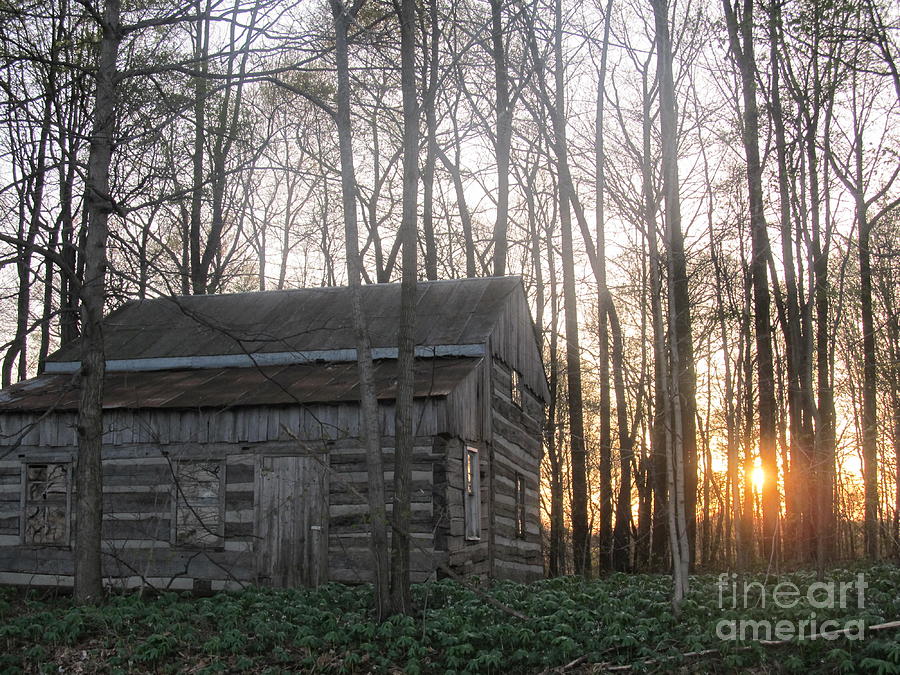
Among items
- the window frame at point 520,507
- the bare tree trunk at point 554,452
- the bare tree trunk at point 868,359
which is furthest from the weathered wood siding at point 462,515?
the bare tree trunk at point 554,452

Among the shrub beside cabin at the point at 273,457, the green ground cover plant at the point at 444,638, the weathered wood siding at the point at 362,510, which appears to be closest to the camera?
the green ground cover plant at the point at 444,638

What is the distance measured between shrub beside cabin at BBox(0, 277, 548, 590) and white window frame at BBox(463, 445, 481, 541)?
0.04 metres

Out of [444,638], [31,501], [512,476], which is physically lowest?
[444,638]

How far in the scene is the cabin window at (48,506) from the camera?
16.7 meters

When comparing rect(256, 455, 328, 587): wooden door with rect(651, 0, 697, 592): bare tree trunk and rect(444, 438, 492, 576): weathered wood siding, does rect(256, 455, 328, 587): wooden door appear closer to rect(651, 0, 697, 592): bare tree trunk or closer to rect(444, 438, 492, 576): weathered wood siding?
rect(444, 438, 492, 576): weathered wood siding

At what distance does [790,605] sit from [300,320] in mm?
12340

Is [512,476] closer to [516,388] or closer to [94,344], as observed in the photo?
[516,388]

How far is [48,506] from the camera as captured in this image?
16.8 m

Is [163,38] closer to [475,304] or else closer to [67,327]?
A: [67,327]

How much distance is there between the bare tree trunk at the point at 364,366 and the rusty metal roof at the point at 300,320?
5.45m

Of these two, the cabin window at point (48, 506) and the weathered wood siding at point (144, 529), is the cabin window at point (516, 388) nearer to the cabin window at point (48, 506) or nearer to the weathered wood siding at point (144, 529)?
the weathered wood siding at point (144, 529)

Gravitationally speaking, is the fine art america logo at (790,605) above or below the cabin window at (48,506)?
below

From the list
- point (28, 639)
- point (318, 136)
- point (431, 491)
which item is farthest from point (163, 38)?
point (28, 639)

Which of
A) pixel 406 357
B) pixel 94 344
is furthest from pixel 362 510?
pixel 94 344
